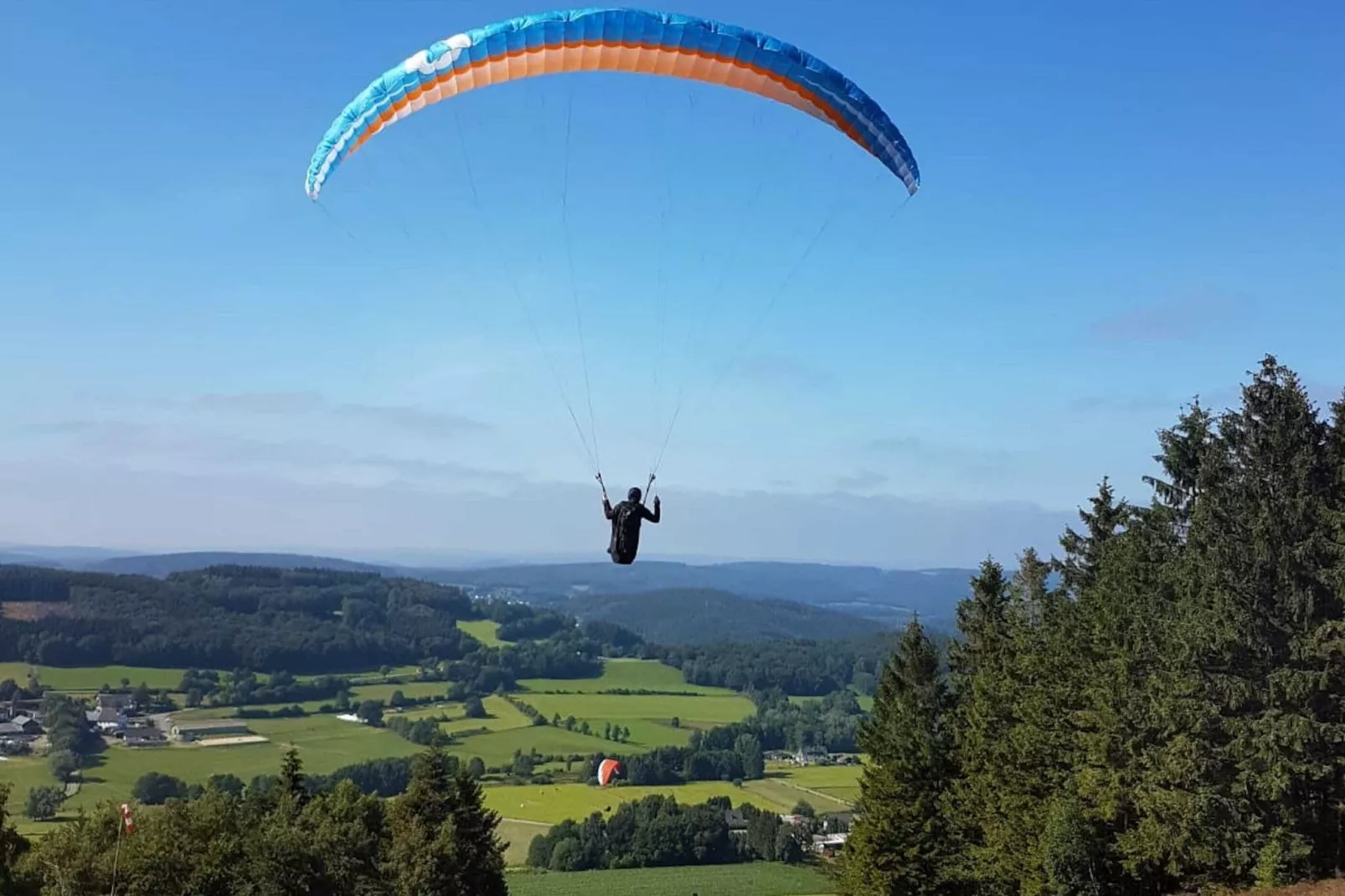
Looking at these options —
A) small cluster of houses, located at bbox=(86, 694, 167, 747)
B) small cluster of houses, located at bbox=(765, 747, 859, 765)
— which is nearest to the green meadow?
small cluster of houses, located at bbox=(765, 747, 859, 765)

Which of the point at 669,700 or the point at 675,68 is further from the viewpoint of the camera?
the point at 669,700

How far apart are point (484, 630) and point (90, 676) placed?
65232mm

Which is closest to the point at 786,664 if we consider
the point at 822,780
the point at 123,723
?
the point at 822,780

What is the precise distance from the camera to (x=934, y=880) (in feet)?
77.4

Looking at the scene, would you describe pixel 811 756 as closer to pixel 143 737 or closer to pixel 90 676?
pixel 143 737

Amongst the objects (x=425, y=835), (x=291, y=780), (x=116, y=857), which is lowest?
(x=425, y=835)

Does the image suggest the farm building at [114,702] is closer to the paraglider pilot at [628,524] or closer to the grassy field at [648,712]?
the grassy field at [648,712]

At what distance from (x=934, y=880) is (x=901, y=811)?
1649mm

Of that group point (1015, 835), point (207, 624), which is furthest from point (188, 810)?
point (207, 624)

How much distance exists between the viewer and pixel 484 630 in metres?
155

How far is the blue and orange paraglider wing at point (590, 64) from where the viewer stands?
13547mm

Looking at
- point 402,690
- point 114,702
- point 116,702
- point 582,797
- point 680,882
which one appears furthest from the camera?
point 402,690

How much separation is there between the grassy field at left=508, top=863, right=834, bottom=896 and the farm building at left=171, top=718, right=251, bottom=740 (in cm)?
3708

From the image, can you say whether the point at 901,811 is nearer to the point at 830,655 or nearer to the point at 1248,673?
the point at 1248,673
